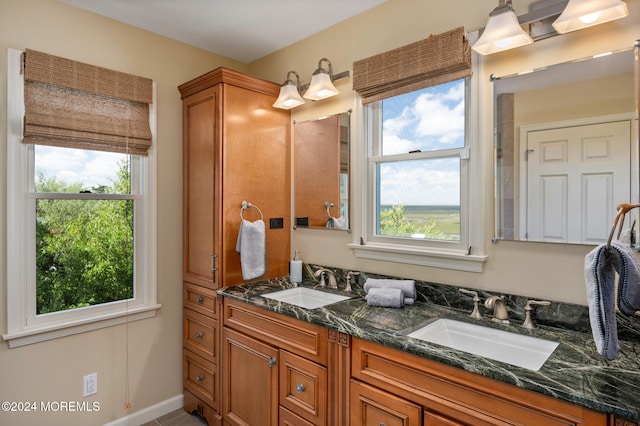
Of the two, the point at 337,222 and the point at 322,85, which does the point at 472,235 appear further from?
the point at 322,85

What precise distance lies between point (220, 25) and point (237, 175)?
0.98m

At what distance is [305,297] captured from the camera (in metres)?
2.38

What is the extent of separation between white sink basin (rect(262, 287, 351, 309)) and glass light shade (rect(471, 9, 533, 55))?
1469 mm

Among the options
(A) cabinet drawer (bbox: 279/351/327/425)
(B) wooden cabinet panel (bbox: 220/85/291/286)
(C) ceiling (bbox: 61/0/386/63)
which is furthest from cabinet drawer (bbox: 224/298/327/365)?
(C) ceiling (bbox: 61/0/386/63)

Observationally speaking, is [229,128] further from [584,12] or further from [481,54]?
[584,12]

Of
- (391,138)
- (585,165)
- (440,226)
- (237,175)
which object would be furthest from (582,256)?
Answer: (237,175)

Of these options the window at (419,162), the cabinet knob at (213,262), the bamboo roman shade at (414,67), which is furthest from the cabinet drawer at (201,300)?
the bamboo roman shade at (414,67)

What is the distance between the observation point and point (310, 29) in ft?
8.22

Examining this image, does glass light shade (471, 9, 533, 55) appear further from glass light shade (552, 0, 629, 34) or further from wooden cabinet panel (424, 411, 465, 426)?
wooden cabinet panel (424, 411, 465, 426)

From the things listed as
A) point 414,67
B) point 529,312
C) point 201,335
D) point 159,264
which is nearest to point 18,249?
point 159,264

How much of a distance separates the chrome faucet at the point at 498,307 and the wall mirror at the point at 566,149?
0.28 m

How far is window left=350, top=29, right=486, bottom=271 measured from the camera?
186cm

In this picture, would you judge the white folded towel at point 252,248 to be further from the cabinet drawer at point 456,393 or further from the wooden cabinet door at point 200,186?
the cabinet drawer at point 456,393

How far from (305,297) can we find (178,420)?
121 centimetres
